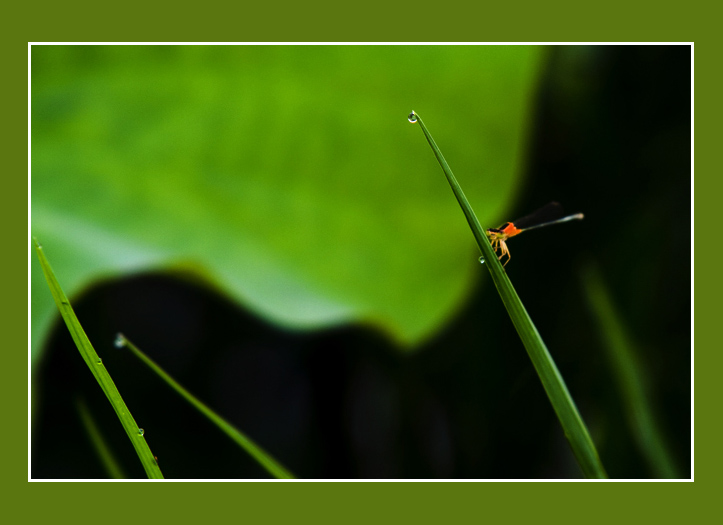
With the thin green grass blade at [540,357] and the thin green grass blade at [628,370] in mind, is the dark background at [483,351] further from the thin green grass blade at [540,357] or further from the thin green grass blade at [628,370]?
the thin green grass blade at [540,357]

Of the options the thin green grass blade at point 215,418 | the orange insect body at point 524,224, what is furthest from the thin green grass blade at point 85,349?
the orange insect body at point 524,224

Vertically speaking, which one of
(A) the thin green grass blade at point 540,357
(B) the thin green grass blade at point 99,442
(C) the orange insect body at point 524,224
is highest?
(C) the orange insect body at point 524,224

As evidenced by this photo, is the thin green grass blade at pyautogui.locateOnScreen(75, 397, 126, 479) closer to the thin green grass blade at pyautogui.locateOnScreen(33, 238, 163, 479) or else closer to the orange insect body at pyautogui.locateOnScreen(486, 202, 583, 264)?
the thin green grass blade at pyautogui.locateOnScreen(33, 238, 163, 479)

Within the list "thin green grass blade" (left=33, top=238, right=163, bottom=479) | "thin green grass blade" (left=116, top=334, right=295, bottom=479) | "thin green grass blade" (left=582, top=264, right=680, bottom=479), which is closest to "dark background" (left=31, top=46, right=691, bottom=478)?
"thin green grass blade" (left=582, top=264, right=680, bottom=479)

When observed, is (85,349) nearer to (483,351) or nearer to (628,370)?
(483,351)

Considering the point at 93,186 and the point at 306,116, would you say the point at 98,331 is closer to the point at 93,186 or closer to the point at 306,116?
the point at 93,186

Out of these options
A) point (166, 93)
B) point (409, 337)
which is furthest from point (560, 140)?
point (166, 93)
